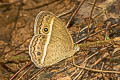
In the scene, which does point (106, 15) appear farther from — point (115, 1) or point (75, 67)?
point (75, 67)

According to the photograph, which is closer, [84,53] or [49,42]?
[49,42]

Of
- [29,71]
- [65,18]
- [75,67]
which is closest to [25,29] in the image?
[65,18]

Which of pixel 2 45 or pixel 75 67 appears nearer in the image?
pixel 75 67

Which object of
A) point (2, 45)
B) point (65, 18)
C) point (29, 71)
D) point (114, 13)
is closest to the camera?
point (29, 71)

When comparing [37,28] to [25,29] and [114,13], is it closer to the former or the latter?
[114,13]

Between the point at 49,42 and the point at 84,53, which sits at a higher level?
the point at 49,42

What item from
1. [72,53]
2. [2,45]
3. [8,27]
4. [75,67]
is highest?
[8,27]

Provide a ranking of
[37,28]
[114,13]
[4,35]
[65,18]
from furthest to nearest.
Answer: [4,35]
[65,18]
[114,13]
[37,28]

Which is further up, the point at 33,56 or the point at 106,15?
the point at 106,15
